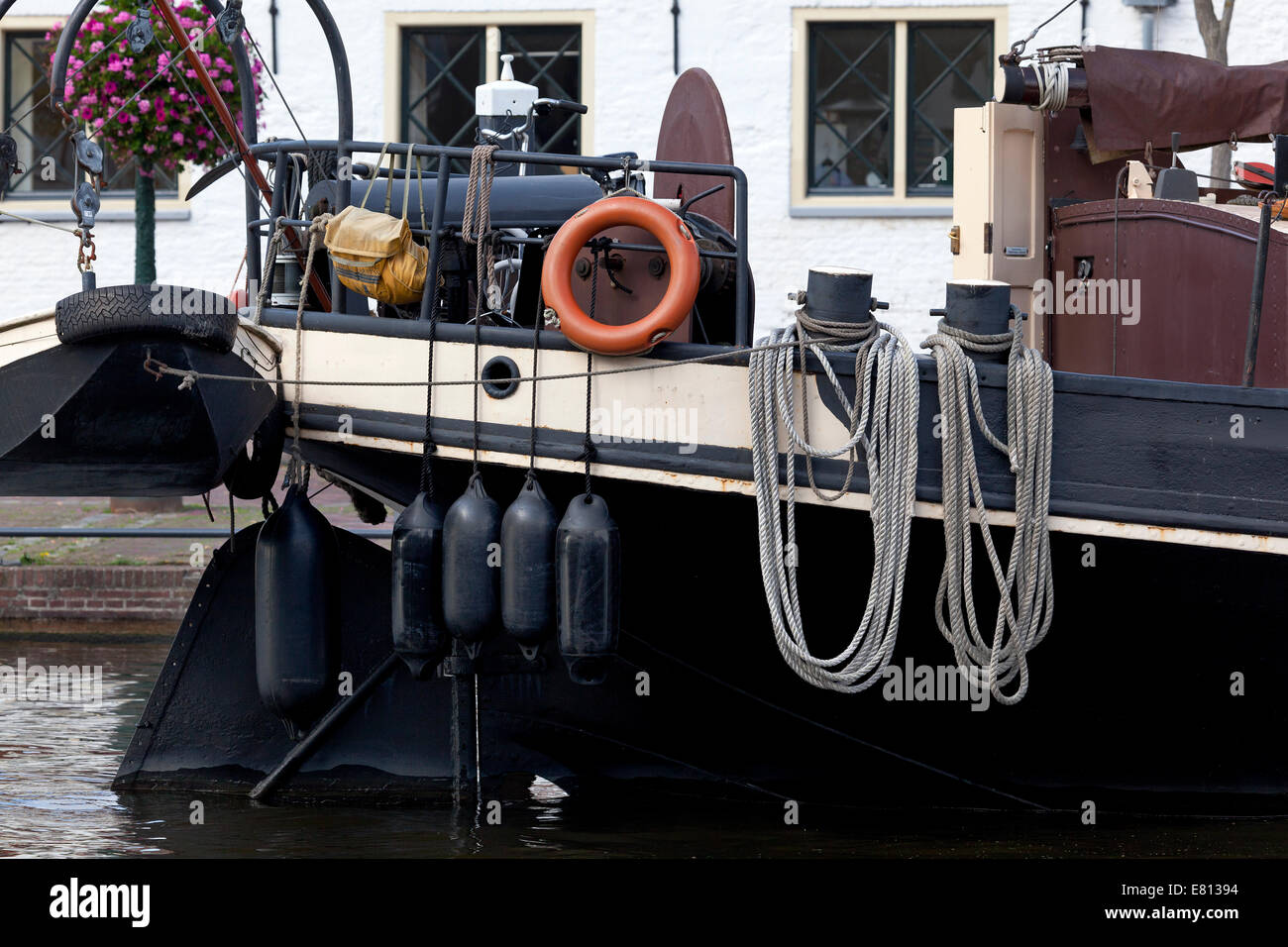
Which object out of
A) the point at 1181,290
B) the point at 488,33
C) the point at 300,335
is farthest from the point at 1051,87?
the point at 488,33

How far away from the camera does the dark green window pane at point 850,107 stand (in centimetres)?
1421

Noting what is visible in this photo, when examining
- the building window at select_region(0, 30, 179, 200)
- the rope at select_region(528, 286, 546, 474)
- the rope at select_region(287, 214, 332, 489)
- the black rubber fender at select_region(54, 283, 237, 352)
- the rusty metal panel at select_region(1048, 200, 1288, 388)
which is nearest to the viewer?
the black rubber fender at select_region(54, 283, 237, 352)

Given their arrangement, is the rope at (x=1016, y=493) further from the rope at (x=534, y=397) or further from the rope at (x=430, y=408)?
the rope at (x=430, y=408)

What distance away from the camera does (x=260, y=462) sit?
221 inches

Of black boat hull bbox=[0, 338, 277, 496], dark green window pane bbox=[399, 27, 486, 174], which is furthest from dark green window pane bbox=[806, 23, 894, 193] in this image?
black boat hull bbox=[0, 338, 277, 496]

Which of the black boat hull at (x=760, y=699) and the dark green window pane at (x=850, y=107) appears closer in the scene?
the black boat hull at (x=760, y=699)

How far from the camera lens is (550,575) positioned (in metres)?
5.14

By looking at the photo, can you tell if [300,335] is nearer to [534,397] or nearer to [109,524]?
[534,397]

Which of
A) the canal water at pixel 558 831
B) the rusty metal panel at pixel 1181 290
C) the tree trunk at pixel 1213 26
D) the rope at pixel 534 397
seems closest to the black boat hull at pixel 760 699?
the canal water at pixel 558 831

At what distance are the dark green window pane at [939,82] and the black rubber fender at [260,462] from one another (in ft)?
30.6

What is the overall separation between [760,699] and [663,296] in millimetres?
1511

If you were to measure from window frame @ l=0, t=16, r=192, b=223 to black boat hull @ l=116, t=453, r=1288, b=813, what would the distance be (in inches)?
359

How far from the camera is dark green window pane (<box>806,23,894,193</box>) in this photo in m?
14.2

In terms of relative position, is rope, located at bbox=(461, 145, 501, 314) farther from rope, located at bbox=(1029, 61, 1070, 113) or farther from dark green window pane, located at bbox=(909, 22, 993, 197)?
dark green window pane, located at bbox=(909, 22, 993, 197)
